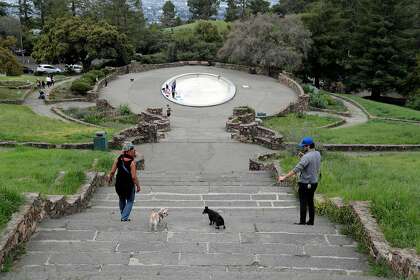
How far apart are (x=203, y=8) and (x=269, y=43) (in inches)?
2060

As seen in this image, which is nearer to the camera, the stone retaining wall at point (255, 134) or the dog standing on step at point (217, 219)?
the dog standing on step at point (217, 219)

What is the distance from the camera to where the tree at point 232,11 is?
78125 millimetres

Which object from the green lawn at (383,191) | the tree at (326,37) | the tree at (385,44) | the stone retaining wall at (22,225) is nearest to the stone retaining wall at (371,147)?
the green lawn at (383,191)

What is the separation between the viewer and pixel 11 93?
123ft

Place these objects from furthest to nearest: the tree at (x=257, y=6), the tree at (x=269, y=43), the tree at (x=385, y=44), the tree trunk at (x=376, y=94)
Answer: the tree at (x=257, y=6) → the tree trunk at (x=376, y=94) → the tree at (x=385, y=44) → the tree at (x=269, y=43)

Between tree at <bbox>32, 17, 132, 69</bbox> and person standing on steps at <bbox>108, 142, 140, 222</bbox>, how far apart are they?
40.5 m

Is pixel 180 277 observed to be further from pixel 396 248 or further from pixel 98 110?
pixel 98 110

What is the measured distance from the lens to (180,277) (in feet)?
19.9

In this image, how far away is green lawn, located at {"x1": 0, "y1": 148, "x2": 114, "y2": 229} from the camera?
8.09m

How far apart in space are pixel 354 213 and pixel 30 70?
178 feet

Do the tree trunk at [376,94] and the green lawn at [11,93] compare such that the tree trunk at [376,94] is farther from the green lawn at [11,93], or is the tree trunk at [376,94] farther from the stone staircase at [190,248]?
the stone staircase at [190,248]

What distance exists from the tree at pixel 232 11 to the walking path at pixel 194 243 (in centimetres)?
6880

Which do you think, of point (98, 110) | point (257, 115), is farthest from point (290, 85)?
point (98, 110)

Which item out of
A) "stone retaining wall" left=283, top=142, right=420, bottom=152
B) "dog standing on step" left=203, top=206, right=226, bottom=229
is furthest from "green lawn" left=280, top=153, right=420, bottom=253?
"stone retaining wall" left=283, top=142, right=420, bottom=152
